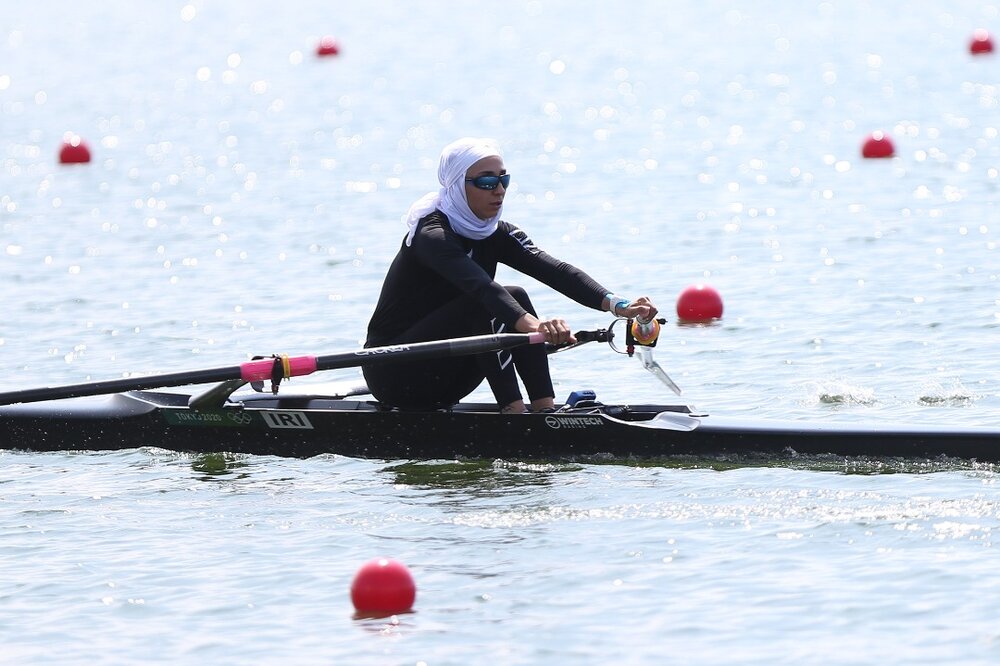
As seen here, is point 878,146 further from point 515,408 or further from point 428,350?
point 428,350

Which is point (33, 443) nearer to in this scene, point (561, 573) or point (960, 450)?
point (561, 573)

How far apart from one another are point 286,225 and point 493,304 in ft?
32.0

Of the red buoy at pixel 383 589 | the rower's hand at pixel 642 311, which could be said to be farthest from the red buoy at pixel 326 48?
the red buoy at pixel 383 589

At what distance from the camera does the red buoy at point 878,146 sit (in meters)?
19.5

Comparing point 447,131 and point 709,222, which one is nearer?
point 709,222

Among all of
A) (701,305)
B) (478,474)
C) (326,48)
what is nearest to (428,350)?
(478,474)

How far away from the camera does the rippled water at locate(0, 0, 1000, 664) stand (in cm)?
624

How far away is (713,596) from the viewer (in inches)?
248

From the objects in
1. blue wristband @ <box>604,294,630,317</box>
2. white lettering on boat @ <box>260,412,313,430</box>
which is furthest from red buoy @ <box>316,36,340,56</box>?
blue wristband @ <box>604,294,630,317</box>

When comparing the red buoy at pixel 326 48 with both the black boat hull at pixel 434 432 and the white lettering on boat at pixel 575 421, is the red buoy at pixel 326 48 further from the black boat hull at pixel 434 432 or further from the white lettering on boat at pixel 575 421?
the white lettering on boat at pixel 575 421

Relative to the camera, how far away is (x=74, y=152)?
2233 cm

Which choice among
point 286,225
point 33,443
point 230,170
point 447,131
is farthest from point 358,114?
point 33,443

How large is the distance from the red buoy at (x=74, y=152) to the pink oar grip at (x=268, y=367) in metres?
15.1

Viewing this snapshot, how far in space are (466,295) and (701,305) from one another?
441 centimetres
